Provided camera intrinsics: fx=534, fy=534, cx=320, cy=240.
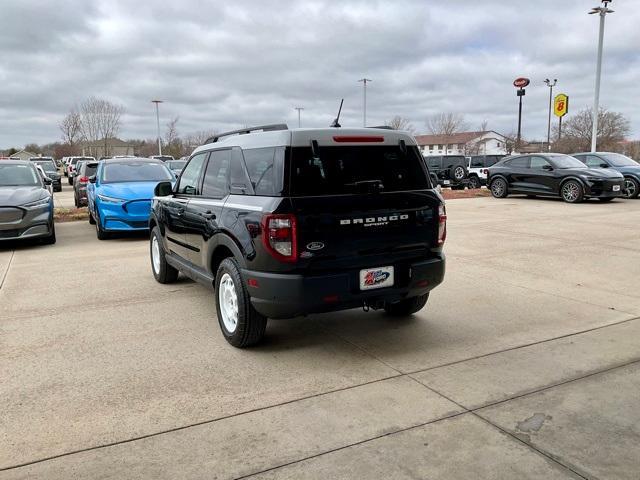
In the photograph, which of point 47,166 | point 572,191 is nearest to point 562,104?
point 572,191

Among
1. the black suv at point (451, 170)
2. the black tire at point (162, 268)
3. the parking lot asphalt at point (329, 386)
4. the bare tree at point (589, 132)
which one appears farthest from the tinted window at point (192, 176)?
the bare tree at point (589, 132)

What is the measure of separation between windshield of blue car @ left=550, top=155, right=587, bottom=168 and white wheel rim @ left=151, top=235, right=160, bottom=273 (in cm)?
1410

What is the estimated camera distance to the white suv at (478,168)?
26984 mm

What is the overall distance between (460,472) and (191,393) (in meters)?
1.92

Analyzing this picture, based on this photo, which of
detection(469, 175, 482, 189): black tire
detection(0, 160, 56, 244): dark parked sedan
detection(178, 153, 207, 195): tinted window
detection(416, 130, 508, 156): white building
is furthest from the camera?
detection(416, 130, 508, 156): white building

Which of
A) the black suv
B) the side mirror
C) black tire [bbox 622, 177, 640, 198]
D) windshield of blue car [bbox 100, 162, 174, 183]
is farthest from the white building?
the side mirror

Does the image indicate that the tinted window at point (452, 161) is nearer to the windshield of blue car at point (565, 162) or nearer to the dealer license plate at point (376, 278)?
the windshield of blue car at point (565, 162)

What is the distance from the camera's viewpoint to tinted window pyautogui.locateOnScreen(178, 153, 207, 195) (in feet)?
18.5

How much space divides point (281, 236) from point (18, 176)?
356 inches

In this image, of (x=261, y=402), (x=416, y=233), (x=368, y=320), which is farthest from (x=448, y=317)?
(x=261, y=402)

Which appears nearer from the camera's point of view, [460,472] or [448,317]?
[460,472]

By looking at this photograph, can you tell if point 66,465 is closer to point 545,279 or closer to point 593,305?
point 593,305

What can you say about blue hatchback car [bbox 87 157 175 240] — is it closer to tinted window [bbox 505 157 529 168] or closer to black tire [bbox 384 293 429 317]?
black tire [bbox 384 293 429 317]

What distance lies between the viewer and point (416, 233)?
4.55 metres
